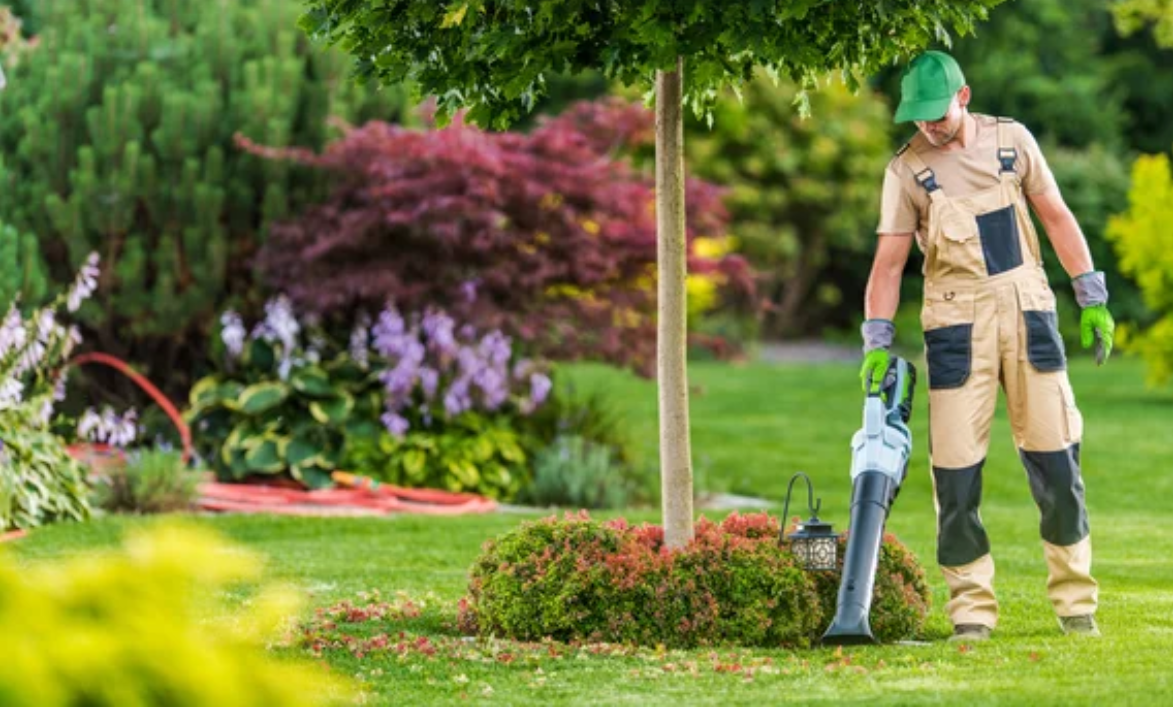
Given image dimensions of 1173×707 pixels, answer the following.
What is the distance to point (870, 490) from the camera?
6086 millimetres

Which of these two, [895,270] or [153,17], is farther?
[153,17]

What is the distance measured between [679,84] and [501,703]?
236 centimetres

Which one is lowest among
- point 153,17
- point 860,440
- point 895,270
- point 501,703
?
point 501,703

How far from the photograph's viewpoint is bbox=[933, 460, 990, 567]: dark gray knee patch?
20.9 feet

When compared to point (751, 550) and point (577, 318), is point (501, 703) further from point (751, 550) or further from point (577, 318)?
point (577, 318)

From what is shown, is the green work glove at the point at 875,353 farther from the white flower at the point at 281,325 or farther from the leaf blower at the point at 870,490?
the white flower at the point at 281,325

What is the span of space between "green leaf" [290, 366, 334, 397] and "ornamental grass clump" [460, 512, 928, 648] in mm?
5418

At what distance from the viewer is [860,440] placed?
20.4 feet

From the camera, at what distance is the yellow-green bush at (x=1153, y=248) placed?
17.7 meters

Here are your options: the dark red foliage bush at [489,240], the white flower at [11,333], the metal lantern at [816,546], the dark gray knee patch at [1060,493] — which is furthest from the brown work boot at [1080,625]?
the dark red foliage bush at [489,240]

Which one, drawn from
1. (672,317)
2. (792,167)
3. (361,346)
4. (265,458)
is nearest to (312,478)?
(265,458)

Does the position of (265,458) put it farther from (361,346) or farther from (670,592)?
(670,592)

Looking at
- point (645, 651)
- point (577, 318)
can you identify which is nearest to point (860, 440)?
point (645, 651)

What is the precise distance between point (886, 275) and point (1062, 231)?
1.94ft
